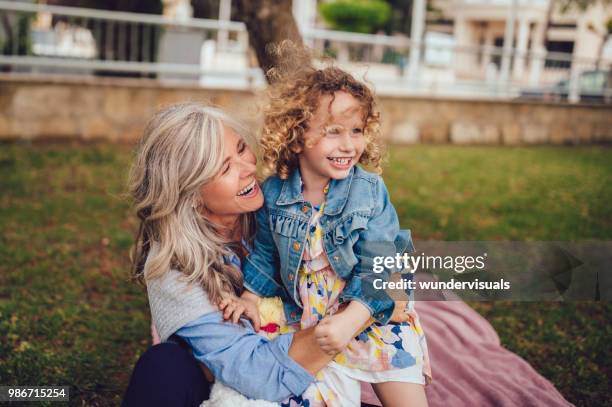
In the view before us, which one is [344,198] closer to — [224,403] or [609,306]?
[224,403]

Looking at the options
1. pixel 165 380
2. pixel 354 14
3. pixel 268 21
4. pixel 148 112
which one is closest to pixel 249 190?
pixel 165 380

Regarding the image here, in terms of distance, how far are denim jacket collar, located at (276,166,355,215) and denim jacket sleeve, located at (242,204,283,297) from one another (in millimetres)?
131

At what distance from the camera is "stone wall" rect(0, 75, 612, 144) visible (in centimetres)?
803

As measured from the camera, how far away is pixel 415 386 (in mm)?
2158

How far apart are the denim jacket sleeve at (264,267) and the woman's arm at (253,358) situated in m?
0.32

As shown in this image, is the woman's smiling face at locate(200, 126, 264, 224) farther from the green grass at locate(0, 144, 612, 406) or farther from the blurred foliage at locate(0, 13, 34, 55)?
the blurred foliage at locate(0, 13, 34, 55)

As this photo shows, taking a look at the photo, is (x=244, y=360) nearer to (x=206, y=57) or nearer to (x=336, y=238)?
(x=336, y=238)

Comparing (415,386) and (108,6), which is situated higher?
(108,6)

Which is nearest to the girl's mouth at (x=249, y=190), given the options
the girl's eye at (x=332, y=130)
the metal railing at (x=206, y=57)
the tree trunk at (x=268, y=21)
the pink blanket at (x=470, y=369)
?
the girl's eye at (x=332, y=130)

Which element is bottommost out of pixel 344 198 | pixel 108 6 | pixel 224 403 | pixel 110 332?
pixel 110 332

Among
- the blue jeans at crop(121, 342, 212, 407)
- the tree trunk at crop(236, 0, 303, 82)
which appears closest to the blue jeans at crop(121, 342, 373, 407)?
the blue jeans at crop(121, 342, 212, 407)

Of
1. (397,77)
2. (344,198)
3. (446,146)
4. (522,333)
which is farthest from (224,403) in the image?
(397,77)

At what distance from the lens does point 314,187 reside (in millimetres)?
2344

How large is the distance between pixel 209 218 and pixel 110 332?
163cm
